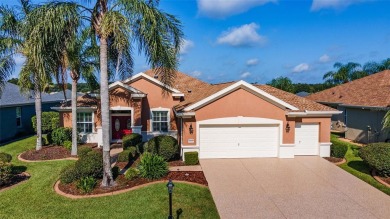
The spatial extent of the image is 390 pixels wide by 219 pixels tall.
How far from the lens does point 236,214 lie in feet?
29.5

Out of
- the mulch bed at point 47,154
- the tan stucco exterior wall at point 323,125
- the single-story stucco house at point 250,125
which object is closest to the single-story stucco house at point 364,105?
the tan stucco exterior wall at point 323,125

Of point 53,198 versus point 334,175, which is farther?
point 334,175

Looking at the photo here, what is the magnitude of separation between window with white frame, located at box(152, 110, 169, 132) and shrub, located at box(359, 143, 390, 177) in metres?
13.5

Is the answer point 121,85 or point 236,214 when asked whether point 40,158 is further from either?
point 236,214

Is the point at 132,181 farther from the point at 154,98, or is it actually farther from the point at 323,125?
the point at 323,125

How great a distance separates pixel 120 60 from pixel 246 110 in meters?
7.58

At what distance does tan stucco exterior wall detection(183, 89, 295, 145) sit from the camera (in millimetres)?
15547

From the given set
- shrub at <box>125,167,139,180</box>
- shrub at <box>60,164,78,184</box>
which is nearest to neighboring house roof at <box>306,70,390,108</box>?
shrub at <box>125,167,139,180</box>

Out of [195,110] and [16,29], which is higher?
[16,29]

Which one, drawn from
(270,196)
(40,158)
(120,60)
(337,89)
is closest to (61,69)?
(120,60)

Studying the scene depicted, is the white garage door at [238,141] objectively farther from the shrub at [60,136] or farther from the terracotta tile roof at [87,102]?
the shrub at [60,136]

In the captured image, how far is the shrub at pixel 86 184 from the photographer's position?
10578 mm

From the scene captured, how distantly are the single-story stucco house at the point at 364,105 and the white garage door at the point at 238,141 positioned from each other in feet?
28.7

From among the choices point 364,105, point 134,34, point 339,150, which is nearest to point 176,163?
point 134,34
